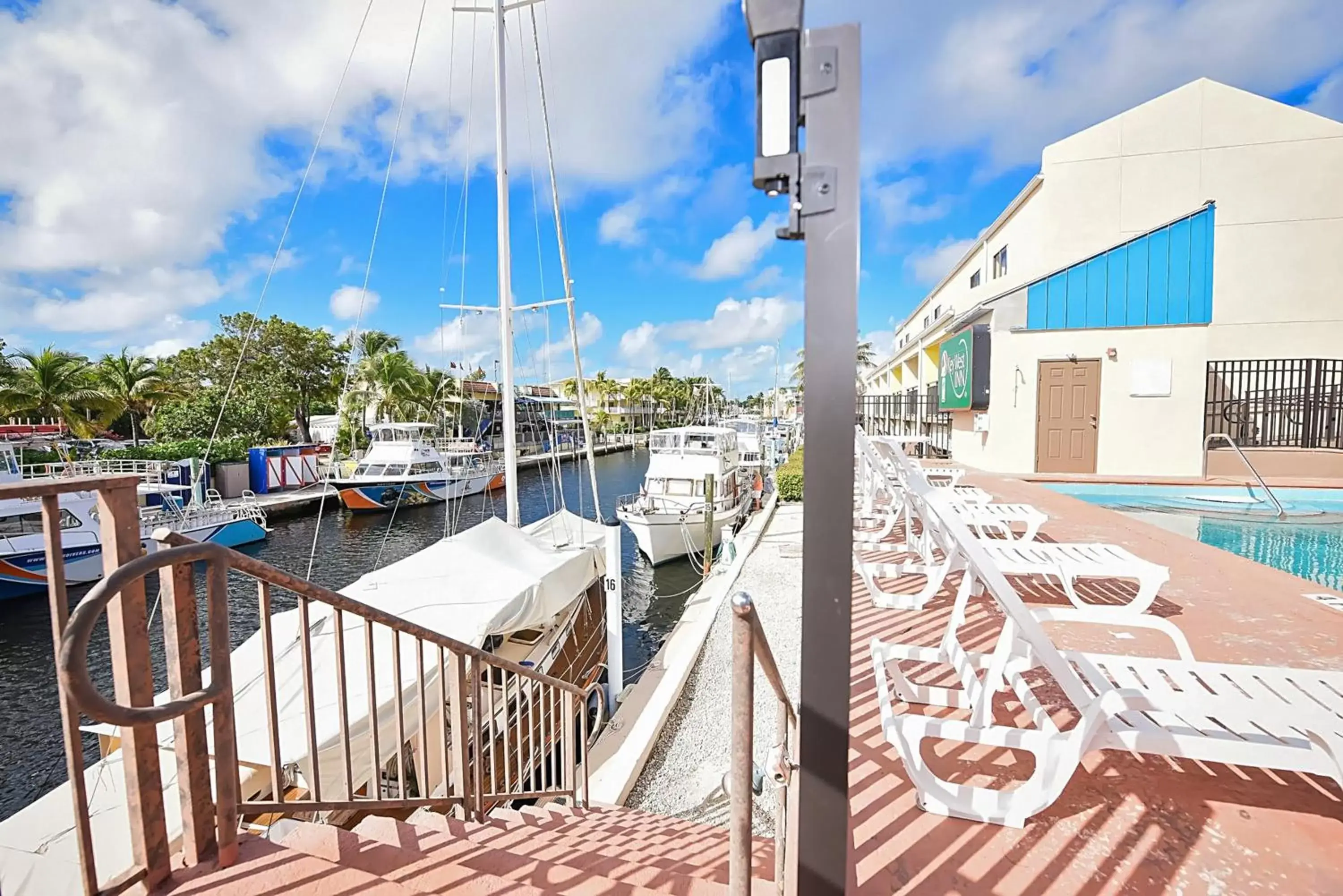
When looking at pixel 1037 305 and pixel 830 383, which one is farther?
pixel 1037 305

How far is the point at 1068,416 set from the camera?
11000 millimetres

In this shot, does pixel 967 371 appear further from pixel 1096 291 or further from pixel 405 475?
pixel 405 475

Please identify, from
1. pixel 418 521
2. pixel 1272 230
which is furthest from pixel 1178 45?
pixel 418 521

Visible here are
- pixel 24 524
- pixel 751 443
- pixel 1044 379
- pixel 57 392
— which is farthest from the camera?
pixel 751 443

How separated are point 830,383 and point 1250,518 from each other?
10.6 m

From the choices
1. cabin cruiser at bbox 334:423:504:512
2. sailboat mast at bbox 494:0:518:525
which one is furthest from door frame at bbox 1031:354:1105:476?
cabin cruiser at bbox 334:423:504:512

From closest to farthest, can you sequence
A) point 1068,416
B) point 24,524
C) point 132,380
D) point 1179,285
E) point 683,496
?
point 1179,285 → point 1068,416 → point 24,524 → point 683,496 → point 132,380

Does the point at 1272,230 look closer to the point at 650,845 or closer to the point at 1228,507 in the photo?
the point at 1228,507

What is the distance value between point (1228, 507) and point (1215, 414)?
3.32 m

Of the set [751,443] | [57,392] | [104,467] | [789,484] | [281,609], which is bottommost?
[281,609]

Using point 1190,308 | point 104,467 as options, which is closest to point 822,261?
point 1190,308

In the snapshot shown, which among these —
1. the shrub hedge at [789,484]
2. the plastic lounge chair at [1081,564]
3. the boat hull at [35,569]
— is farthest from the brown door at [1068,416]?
the boat hull at [35,569]

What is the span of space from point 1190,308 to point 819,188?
13816mm

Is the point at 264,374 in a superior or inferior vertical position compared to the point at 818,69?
superior
